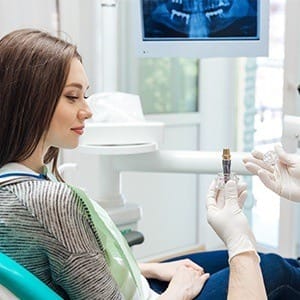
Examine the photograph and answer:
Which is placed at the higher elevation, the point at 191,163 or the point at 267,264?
the point at 191,163

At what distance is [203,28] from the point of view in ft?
5.41

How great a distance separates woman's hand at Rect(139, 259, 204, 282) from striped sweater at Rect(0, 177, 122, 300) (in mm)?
418

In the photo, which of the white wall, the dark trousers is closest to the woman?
the dark trousers

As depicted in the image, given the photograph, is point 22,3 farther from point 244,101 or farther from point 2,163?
point 244,101

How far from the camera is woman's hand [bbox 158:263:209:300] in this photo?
1220mm

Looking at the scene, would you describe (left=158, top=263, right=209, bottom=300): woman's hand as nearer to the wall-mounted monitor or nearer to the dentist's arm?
the dentist's arm

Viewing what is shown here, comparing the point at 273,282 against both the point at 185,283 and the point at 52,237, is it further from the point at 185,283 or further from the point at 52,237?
the point at 52,237

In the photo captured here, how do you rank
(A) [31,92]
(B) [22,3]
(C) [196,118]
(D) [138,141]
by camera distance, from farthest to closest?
1. (C) [196,118]
2. (B) [22,3]
3. (D) [138,141]
4. (A) [31,92]

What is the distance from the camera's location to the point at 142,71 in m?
2.86

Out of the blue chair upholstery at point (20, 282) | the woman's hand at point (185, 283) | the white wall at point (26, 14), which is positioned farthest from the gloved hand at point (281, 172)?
the white wall at point (26, 14)

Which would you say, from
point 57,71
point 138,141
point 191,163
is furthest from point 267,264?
point 57,71

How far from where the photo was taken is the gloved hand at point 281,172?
133cm

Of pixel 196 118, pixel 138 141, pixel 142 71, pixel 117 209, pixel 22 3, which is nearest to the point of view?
pixel 138 141

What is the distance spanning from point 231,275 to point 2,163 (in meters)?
0.55
